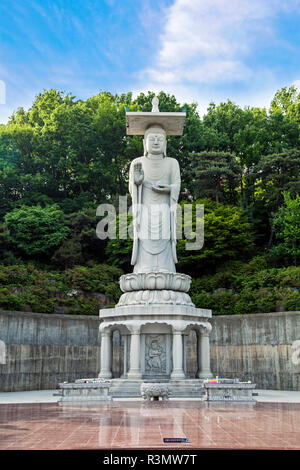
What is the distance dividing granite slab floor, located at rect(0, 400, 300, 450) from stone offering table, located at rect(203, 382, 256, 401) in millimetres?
705

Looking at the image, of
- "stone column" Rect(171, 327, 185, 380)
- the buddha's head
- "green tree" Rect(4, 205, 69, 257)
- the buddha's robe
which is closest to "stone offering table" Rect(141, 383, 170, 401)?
"stone column" Rect(171, 327, 185, 380)

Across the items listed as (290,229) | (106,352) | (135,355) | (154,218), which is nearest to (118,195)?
(290,229)

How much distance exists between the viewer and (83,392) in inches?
449

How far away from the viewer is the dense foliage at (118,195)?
22.1m

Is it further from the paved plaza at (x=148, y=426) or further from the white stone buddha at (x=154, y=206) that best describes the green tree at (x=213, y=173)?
the paved plaza at (x=148, y=426)

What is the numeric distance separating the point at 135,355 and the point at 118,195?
19900 millimetres

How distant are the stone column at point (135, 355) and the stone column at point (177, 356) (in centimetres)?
103

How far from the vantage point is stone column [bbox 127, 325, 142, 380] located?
13.5 meters

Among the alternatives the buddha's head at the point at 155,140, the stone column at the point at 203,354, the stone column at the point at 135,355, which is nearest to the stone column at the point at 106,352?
the stone column at the point at 135,355

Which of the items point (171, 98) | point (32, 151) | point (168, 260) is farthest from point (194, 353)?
point (171, 98)

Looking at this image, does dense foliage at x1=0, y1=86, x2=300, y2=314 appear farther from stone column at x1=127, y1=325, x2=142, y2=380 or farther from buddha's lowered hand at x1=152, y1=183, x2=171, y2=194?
buddha's lowered hand at x1=152, y1=183, x2=171, y2=194
